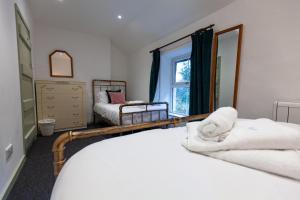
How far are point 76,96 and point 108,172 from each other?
3.33 meters

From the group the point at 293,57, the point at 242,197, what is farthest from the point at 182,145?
the point at 293,57

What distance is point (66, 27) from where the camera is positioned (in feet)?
11.5

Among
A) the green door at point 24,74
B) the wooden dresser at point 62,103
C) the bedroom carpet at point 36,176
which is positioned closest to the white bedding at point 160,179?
the bedroom carpet at point 36,176

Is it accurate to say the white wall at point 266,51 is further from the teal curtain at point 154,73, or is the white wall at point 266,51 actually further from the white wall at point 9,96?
the white wall at point 9,96

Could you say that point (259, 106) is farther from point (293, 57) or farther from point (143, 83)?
point (143, 83)

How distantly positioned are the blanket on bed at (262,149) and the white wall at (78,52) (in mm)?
3798

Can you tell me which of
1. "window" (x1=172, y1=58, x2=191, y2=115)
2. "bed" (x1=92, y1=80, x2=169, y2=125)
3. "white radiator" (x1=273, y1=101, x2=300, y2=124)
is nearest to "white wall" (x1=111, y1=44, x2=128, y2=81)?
"bed" (x1=92, y1=80, x2=169, y2=125)

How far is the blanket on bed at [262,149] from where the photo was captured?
21.8 inches

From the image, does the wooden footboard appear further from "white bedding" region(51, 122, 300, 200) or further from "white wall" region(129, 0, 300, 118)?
"white bedding" region(51, 122, 300, 200)

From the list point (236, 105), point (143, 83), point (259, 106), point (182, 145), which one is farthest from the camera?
point (143, 83)

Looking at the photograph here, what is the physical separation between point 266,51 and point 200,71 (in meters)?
0.84

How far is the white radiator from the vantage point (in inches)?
56.1

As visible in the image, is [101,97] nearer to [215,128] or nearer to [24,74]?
[24,74]

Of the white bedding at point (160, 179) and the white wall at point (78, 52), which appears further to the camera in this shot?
the white wall at point (78, 52)
